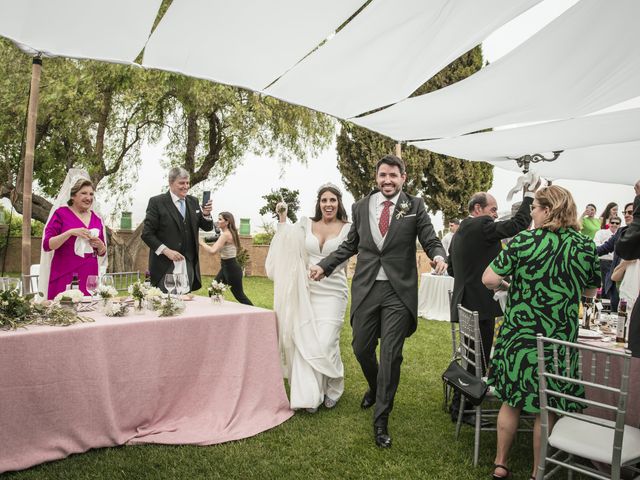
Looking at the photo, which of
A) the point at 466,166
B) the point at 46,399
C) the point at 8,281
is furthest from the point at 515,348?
the point at 466,166

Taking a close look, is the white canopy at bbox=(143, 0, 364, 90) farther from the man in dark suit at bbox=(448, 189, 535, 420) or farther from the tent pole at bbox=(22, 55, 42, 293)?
the man in dark suit at bbox=(448, 189, 535, 420)

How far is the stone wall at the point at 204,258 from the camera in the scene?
19206 mm

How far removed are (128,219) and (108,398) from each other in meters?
17.4

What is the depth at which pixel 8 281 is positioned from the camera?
119 inches

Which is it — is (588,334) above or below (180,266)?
below

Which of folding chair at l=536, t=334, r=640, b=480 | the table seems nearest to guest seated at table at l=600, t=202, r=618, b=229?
the table

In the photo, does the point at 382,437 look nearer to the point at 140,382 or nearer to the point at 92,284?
the point at 140,382

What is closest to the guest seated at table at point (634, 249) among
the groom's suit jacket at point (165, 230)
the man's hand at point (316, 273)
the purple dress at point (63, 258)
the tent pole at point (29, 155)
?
the man's hand at point (316, 273)

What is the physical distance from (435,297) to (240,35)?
7000mm

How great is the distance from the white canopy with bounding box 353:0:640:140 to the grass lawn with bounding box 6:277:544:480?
312 centimetres

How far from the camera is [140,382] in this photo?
11.1 ft

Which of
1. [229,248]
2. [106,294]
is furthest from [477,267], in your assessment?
[229,248]

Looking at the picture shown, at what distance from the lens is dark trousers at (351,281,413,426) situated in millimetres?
3613

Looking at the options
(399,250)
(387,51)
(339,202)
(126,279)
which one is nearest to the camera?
(399,250)
